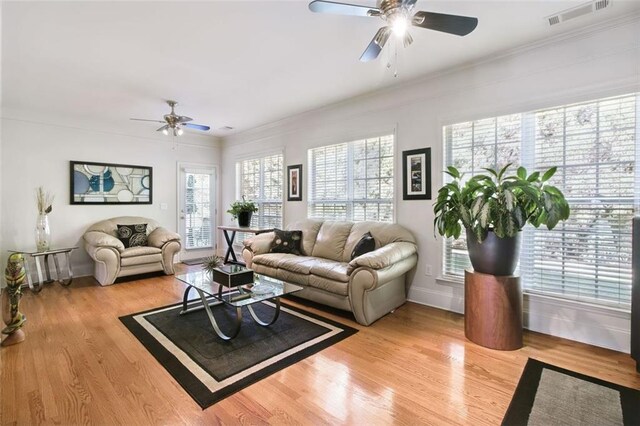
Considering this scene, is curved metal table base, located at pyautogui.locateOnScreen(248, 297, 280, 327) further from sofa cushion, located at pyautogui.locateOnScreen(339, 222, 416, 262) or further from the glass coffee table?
sofa cushion, located at pyautogui.locateOnScreen(339, 222, 416, 262)

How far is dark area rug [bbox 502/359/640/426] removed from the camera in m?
1.71

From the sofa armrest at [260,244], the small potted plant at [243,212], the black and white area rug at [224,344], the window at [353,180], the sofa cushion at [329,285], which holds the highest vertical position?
the window at [353,180]

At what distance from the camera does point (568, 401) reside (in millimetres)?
1864

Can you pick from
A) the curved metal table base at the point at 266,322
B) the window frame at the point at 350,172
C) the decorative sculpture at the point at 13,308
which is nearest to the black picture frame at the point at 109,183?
the decorative sculpture at the point at 13,308

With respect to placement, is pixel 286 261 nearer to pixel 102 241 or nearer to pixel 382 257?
pixel 382 257

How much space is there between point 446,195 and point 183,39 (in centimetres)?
272

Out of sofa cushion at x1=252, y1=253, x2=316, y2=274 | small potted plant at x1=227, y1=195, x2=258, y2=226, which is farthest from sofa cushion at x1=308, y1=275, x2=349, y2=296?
small potted plant at x1=227, y1=195, x2=258, y2=226

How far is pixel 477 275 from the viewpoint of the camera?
2637 mm

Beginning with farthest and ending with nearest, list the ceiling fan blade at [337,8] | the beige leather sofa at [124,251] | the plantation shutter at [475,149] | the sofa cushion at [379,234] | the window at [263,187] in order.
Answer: the window at [263,187]
the beige leather sofa at [124,251]
the sofa cushion at [379,234]
the plantation shutter at [475,149]
the ceiling fan blade at [337,8]

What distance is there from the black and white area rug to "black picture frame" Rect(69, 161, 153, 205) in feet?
9.71

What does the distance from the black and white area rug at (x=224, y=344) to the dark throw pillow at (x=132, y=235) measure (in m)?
2.09

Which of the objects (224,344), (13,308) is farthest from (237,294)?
(13,308)

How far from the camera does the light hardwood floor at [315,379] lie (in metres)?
1.76

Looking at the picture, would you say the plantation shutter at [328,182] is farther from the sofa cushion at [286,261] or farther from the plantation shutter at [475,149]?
the plantation shutter at [475,149]
